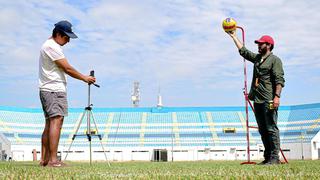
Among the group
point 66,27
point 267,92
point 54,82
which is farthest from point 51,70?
point 267,92

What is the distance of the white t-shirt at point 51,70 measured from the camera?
5.37 m

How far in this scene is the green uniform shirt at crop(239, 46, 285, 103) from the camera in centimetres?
614

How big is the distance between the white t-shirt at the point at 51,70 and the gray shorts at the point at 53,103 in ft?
0.20

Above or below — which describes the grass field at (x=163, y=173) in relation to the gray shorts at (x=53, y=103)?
below

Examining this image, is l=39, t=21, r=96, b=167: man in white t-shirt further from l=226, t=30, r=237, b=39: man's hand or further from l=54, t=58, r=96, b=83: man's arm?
l=226, t=30, r=237, b=39: man's hand

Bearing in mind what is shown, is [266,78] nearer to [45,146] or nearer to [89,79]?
[89,79]

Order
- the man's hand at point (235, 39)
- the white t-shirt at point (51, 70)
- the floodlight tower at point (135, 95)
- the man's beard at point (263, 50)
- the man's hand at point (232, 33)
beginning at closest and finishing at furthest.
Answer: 1. the white t-shirt at point (51, 70)
2. the man's beard at point (263, 50)
3. the man's hand at point (235, 39)
4. the man's hand at point (232, 33)
5. the floodlight tower at point (135, 95)

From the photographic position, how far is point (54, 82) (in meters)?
5.39

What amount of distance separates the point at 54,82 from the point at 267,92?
105 inches

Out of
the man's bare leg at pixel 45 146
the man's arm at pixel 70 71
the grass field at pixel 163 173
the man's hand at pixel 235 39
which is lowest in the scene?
the grass field at pixel 163 173

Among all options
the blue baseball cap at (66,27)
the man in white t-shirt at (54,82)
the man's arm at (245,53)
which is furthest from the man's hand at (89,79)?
the man's arm at (245,53)

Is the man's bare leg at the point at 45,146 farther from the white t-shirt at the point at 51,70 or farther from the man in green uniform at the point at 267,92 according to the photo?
the man in green uniform at the point at 267,92

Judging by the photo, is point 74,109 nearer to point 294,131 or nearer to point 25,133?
point 25,133

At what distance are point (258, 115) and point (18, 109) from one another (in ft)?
146
